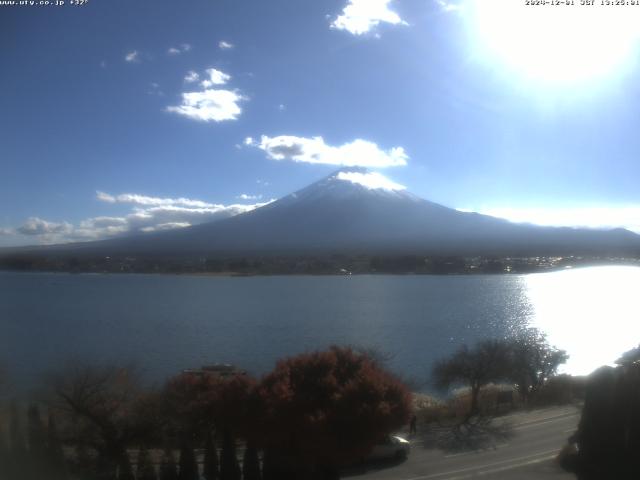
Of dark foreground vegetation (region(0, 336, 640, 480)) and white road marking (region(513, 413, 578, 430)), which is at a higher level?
dark foreground vegetation (region(0, 336, 640, 480))

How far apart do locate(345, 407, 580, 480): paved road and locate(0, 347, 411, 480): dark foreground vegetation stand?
23.9 inches

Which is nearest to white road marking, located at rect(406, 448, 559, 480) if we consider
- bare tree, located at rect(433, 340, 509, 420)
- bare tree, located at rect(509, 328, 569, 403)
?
bare tree, located at rect(433, 340, 509, 420)

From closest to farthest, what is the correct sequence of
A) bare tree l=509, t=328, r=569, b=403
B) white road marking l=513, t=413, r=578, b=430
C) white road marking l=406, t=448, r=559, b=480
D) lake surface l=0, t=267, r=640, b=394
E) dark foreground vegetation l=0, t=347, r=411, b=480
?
dark foreground vegetation l=0, t=347, r=411, b=480
white road marking l=406, t=448, r=559, b=480
white road marking l=513, t=413, r=578, b=430
bare tree l=509, t=328, r=569, b=403
lake surface l=0, t=267, r=640, b=394

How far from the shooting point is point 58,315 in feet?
70.3

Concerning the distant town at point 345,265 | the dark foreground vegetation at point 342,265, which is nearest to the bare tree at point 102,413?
the dark foreground vegetation at point 342,265

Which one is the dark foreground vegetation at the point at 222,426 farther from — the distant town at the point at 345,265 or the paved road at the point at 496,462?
the distant town at the point at 345,265

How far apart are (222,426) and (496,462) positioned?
272 centimetres

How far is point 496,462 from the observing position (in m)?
5.78

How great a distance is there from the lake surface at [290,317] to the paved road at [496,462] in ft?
18.3

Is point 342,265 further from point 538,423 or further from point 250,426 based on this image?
point 250,426

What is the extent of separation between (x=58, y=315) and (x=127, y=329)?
162 inches

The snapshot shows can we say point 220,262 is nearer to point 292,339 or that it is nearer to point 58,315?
point 58,315

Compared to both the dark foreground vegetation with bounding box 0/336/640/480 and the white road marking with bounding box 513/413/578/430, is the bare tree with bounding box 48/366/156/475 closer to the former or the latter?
the dark foreground vegetation with bounding box 0/336/640/480

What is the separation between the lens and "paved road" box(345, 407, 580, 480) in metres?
5.40
